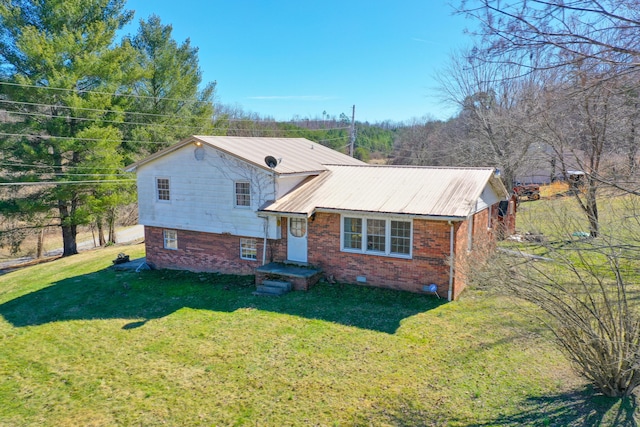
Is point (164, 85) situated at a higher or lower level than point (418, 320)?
higher

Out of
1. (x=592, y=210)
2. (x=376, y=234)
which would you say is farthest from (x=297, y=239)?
(x=592, y=210)

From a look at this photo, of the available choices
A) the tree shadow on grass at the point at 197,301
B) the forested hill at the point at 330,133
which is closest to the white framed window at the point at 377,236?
the tree shadow on grass at the point at 197,301

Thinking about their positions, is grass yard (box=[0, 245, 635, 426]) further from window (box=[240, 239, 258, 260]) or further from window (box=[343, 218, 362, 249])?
window (box=[240, 239, 258, 260])

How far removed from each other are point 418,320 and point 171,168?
10494 mm

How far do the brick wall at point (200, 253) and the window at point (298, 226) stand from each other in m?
1.32

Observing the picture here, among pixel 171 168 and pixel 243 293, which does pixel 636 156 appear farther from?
pixel 171 168

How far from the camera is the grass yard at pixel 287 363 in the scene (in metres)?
7.09

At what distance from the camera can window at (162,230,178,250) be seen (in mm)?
16559

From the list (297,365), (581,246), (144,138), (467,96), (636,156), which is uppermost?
(467,96)

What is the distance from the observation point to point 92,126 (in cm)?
2156

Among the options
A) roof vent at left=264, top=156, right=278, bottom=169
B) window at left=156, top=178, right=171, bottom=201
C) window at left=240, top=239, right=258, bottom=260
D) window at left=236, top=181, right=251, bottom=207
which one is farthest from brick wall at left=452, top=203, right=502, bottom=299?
window at left=156, top=178, right=171, bottom=201

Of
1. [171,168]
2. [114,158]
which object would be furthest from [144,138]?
[171,168]

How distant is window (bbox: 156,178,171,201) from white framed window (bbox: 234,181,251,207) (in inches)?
124

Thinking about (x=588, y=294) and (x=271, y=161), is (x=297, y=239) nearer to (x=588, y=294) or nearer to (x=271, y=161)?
(x=271, y=161)
